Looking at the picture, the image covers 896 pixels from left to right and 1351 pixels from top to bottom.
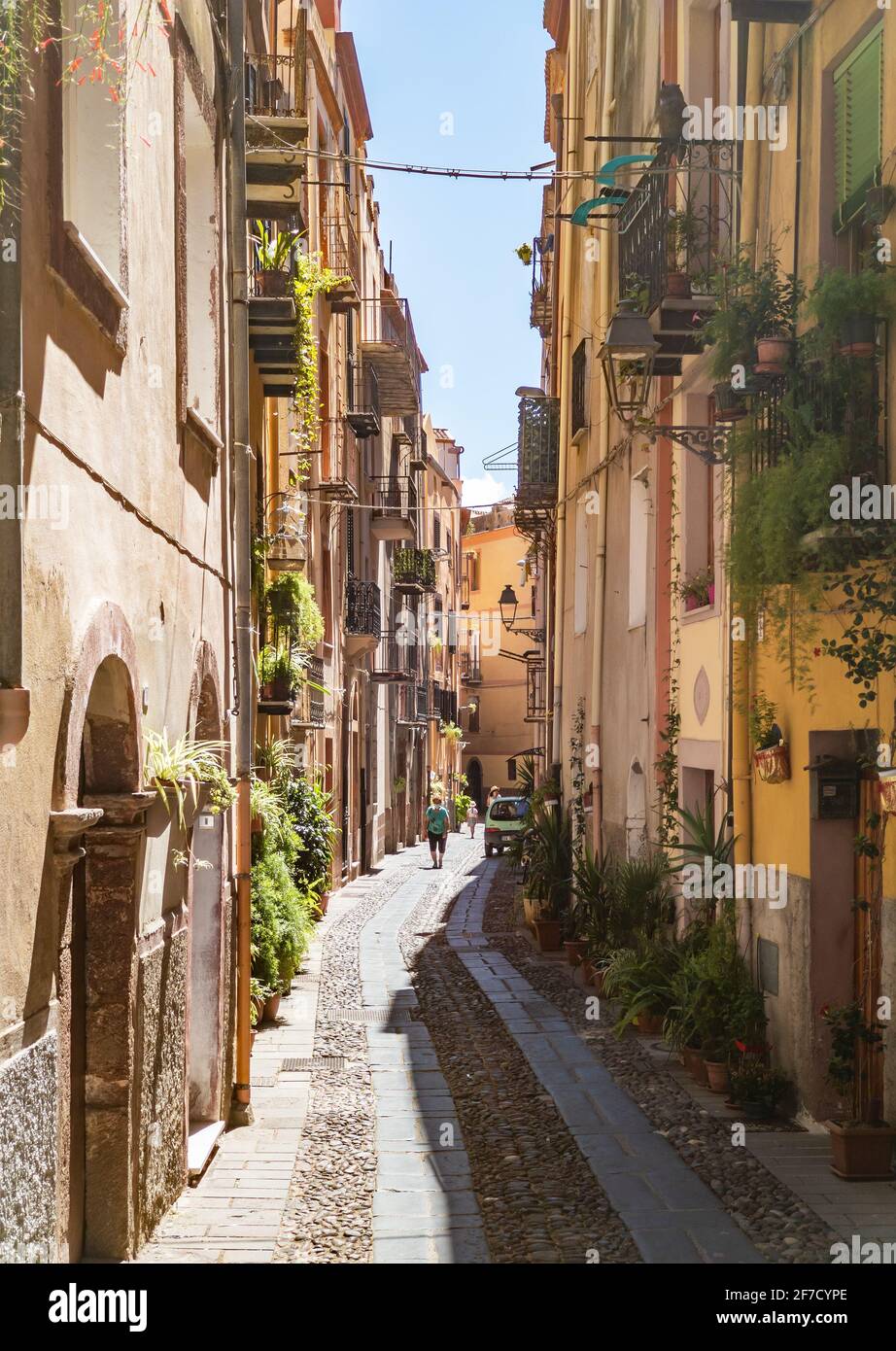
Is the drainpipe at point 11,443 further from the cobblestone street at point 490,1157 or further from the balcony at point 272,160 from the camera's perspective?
the balcony at point 272,160

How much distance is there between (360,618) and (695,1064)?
1840 centimetres

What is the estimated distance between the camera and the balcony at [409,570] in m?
37.5

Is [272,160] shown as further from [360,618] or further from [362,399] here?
[360,618]

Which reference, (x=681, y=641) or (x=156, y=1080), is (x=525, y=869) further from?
(x=156, y=1080)

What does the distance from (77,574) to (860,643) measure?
4.30 m

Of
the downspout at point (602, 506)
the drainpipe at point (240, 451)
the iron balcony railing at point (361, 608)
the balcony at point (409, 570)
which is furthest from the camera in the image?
the balcony at point (409, 570)

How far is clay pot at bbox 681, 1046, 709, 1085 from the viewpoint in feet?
33.3

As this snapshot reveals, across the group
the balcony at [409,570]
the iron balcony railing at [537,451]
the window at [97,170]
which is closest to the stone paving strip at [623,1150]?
the window at [97,170]

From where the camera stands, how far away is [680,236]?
36.9 feet

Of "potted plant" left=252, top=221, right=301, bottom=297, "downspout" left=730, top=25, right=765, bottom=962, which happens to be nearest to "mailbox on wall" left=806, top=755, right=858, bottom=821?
"downspout" left=730, top=25, right=765, bottom=962

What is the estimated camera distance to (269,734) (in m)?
17.4

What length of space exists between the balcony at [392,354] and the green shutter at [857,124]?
2158cm

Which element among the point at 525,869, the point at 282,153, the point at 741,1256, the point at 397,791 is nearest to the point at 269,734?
the point at 525,869

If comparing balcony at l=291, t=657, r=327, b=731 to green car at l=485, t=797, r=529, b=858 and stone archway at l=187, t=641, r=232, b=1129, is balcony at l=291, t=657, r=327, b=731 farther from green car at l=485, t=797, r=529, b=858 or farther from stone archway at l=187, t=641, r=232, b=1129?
green car at l=485, t=797, r=529, b=858
